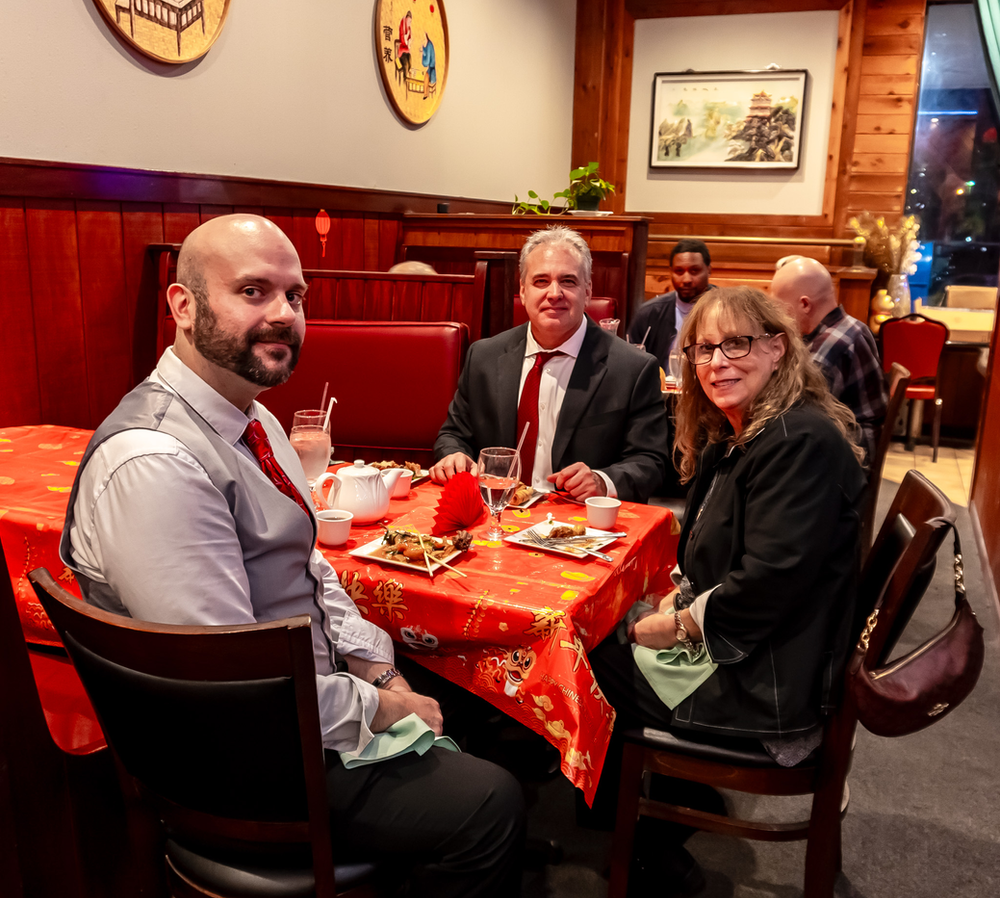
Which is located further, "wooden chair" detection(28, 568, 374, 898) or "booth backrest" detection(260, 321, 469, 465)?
"booth backrest" detection(260, 321, 469, 465)

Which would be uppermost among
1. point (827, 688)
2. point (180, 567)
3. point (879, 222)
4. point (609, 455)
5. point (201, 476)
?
point (879, 222)

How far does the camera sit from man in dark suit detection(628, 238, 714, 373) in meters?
4.90

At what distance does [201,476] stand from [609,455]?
1.58m

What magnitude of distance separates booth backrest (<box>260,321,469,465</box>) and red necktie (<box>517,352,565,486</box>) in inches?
17.4

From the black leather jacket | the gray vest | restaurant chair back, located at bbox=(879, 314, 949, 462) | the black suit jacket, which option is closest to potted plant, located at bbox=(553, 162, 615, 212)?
restaurant chair back, located at bbox=(879, 314, 949, 462)

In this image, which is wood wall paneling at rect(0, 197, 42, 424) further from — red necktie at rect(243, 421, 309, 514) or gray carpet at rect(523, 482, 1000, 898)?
gray carpet at rect(523, 482, 1000, 898)

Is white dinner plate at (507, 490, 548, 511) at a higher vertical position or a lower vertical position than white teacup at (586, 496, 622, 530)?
lower

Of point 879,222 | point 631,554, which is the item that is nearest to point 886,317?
point 879,222

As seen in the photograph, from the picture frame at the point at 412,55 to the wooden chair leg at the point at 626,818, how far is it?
13.2 ft

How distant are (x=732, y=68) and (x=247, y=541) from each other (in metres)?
7.54

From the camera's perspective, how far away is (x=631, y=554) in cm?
174

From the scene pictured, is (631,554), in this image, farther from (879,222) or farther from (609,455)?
(879,222)

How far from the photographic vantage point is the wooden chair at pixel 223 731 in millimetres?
1010

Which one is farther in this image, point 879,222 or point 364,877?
point 879,222
